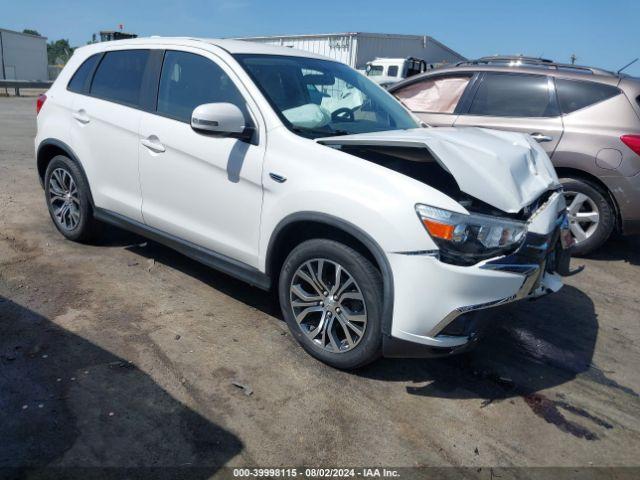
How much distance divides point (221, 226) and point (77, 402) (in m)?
1.40

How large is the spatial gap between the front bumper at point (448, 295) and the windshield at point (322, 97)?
3.98 ft

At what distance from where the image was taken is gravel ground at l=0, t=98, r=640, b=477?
100 inches

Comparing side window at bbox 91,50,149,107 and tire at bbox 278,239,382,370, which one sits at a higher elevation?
side window at bbox 91,50,149,107

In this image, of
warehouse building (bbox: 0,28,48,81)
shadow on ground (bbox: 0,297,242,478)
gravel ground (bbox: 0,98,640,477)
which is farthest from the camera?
warehouse building (bbox: 0,28,48,81)

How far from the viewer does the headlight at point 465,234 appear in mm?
2654

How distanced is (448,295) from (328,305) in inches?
30.5

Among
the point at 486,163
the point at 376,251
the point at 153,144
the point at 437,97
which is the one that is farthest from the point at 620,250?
the point at 153,144

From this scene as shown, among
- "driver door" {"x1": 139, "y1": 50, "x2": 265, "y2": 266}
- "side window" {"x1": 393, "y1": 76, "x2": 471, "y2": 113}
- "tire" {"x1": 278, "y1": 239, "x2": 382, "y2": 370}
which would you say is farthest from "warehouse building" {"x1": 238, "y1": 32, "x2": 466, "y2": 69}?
"tire" {"x1": 278, "y1": 239, "x2": 382, "y2": 370}

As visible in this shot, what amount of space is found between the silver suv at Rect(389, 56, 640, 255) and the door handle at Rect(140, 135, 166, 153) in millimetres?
3375

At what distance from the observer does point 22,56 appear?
3816 centimetres

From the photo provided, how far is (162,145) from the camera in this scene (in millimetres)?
3824

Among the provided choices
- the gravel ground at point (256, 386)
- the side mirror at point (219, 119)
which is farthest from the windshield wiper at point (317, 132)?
the gravel ground at point (256, 386)

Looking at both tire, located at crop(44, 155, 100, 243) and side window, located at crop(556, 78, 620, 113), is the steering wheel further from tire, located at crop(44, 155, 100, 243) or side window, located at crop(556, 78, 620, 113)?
side window, located at crop(556, 78, 620, 113)

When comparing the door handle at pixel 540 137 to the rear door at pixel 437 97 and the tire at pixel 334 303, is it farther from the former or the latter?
the tire at pixel 334 303
